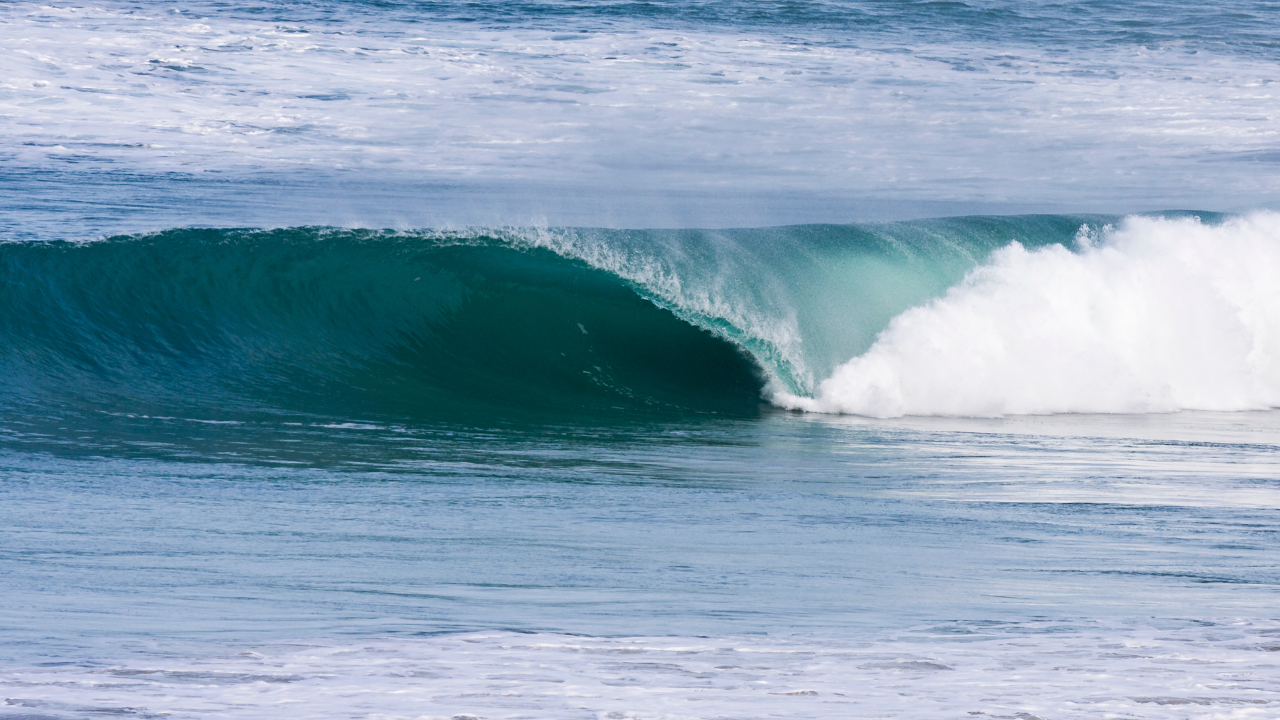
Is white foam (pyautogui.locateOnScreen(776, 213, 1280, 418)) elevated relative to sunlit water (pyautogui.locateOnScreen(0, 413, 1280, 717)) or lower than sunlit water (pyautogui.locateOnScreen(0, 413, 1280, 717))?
elevated

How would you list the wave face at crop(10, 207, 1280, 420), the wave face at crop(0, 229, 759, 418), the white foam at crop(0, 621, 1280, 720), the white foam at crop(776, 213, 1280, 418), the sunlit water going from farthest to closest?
the white foam at crop(776, 213, 1280, 418), the wave face at crop(10, 207, 1280, 420), the wave face at crop(0, 229, 759, 418), the sunlit water, the white foam at crop(0, 621, 1280, 720)

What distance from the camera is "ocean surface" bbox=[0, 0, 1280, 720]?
11.1ft

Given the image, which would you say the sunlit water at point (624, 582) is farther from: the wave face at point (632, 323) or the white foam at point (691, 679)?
the wave face at point (632, 323)

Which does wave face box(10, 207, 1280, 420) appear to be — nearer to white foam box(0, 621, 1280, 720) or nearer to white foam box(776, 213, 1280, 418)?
white foam box(776, 213, 1280, 418)

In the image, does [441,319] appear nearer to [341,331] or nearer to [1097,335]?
[341,331]

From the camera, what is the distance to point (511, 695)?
3131 millimetres

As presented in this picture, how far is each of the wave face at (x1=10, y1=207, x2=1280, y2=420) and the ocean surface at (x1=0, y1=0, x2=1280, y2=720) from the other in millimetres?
47

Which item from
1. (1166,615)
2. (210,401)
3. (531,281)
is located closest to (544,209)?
(531,281)

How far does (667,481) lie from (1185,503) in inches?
99.5

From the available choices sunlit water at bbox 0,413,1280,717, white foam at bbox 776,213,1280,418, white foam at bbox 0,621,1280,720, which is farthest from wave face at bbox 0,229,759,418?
white foam at bbox 0,621,1280,720

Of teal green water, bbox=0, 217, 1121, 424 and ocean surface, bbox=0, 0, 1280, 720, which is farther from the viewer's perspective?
teal green water, bbox=0, 217, 1121, 424

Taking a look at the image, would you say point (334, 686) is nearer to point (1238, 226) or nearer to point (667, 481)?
point (667, 481)

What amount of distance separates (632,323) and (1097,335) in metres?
4.40

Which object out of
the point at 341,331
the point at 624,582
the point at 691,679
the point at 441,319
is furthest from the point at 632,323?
the point at 691,679
